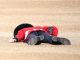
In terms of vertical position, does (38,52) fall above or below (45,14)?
below

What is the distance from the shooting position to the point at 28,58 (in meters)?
2.30

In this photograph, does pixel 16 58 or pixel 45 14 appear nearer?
pixel 16 58

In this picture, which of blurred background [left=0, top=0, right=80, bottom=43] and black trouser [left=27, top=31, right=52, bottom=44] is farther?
blurred background [left=0, top=0, right=80, bottom=43]

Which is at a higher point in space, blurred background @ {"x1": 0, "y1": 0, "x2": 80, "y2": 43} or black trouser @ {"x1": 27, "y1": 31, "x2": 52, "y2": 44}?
blurred background @ {"x1": 0, "y1": 0, "x2": 80, "y2": 43}

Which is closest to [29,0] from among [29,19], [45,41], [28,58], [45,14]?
[45,14]

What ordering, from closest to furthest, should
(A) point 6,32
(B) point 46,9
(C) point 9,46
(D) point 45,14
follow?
1. (C) point 9,46
2. (A) point 6,32
3. (D) point 45,14
4. (B) point 46,9

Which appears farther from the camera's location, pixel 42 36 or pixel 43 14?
pixel 43 14

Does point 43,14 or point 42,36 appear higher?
point 43,14

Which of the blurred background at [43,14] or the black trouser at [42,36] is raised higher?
the blurred background at [43,14]

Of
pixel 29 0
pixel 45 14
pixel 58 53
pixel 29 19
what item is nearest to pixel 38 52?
pixel 58 53

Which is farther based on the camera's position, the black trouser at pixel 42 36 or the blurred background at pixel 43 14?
the blurred background at pixel 43 14

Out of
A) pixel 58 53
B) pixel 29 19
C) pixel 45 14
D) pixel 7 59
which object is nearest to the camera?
pixel 7 59

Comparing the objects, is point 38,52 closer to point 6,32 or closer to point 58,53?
point 58,53

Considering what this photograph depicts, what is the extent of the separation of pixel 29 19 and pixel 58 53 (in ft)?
4.61
